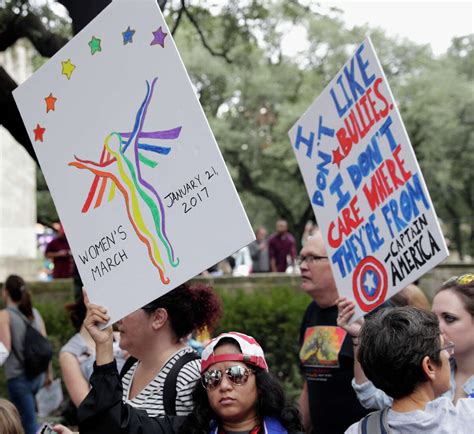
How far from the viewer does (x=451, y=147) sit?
3158 cm

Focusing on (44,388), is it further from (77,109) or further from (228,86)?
(228,86)

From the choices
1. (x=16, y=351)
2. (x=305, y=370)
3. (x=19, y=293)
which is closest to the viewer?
(x=305, y=370)

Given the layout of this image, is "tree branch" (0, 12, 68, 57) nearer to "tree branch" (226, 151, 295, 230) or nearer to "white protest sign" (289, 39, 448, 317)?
"white protest sign" (289, 39, 448, 317)

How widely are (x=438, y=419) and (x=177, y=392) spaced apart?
1.07 metres

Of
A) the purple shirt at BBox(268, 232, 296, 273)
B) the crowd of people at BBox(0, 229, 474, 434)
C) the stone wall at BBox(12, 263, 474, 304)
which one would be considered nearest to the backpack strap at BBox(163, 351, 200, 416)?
the crowd of people at BBox(0, 229, 474, 434)

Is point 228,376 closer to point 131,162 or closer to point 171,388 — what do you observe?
point 171,388

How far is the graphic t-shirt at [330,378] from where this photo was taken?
166 inches

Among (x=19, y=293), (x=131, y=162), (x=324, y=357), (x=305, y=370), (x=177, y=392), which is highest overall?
(x=131, y=162)

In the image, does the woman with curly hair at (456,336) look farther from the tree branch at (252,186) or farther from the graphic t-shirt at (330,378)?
the tree branch at (252,186)

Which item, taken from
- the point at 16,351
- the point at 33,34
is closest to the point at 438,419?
the point at 16,351

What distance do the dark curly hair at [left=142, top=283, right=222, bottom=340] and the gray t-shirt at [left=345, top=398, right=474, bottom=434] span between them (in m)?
1.19

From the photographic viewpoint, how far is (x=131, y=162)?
3.38m

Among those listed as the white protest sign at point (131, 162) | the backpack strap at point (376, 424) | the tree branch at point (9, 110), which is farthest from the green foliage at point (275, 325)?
the backpack strap at point (376, 424)

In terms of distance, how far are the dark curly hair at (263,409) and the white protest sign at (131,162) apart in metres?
0.45
